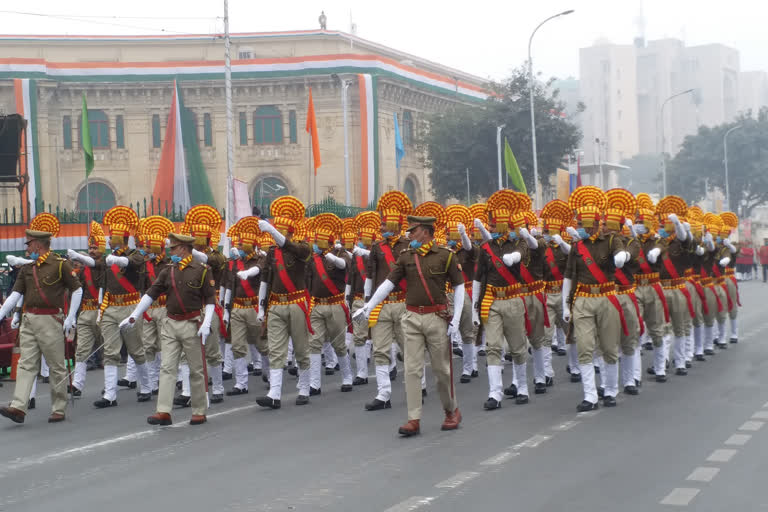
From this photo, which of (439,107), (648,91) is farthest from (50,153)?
(648,91)

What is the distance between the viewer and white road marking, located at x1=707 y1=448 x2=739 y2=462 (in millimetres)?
9250

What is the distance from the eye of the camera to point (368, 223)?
17531 mm

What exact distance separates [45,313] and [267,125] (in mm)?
44732

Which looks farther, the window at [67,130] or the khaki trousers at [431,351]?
the window at [67,130]

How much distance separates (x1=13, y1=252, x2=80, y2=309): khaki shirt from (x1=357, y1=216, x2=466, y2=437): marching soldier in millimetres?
3655

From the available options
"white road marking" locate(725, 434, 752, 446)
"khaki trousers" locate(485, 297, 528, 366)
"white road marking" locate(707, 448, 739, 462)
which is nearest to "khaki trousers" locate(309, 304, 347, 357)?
"khaki trousers" locate(485, 297, 528, 366)

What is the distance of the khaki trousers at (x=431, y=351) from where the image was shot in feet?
36.1

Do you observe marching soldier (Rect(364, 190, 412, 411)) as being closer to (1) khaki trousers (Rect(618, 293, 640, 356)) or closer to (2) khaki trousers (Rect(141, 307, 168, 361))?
(1) khaki trousers (Rect(618, 293, 640, 356))

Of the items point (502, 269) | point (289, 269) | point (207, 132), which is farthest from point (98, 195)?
point (502, 269)

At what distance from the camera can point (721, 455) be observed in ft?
30.9

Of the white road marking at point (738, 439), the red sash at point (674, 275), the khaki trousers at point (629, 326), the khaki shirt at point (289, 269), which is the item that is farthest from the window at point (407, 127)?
the white road marking at point (738, 439)

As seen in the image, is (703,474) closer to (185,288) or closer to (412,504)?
(412,504)

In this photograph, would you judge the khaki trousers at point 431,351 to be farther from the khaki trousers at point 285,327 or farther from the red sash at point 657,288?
the red sash at point 657,288

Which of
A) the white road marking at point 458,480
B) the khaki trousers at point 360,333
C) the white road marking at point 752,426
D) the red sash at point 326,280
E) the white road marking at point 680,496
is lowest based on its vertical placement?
the white road marking at point 680,496
